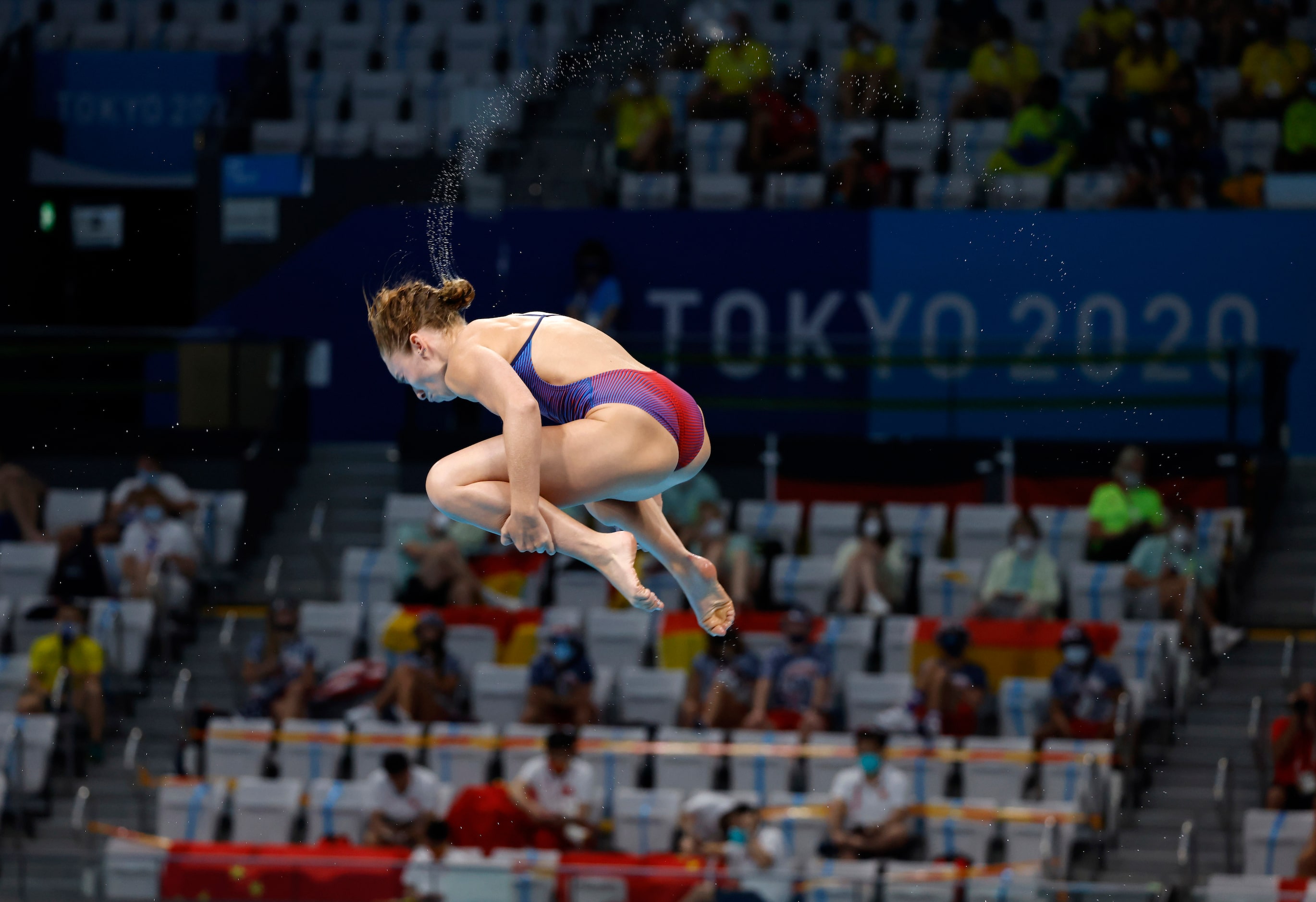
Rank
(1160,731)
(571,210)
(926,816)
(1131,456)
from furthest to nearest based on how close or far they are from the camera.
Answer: (571,210) → (1131,456) → (1160,731) → (926,816)

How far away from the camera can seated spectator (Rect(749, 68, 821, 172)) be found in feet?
41.1

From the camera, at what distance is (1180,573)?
444 inches

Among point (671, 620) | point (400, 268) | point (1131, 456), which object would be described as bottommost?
point (671, 620)

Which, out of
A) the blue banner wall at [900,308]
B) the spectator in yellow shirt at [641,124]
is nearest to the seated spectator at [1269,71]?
the blue banner wall at [900,308]

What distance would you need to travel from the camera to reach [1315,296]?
42.6 ft

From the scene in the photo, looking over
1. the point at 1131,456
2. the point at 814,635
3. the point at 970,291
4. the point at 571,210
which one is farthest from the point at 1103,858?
the point at 571,210

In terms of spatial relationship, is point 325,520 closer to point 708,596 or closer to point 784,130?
point 784,130

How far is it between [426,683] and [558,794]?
1251mm

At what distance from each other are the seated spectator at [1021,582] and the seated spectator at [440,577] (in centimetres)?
312

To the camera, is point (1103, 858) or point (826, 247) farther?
point (826, 247)

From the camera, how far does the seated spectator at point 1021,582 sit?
11.2 m

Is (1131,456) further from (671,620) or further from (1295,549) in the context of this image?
(671,620)

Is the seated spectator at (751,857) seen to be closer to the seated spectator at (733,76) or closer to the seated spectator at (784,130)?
the seated spectator at (784,130)

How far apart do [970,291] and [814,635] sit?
11.0ft
